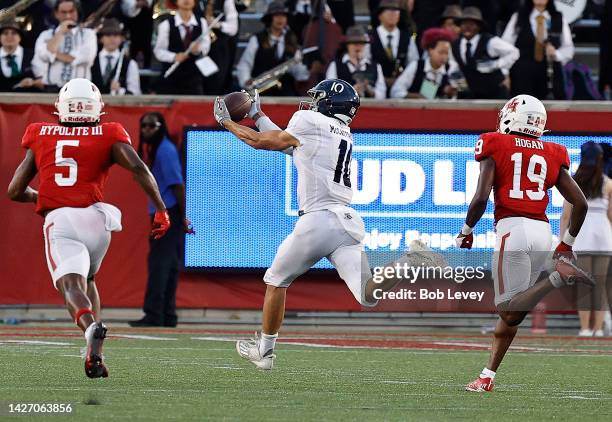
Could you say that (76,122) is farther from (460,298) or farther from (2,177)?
(2,177)

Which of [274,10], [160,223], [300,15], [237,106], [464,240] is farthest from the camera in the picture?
[300,15]

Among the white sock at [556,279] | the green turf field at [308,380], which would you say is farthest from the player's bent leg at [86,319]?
the white sock at [556,279]

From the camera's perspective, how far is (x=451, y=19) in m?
17.7

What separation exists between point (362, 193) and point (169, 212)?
78.1 inches

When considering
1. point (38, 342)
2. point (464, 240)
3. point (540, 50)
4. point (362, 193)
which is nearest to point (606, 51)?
point (540, 50)

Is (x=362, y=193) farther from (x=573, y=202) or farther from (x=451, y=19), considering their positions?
(x=573, y=202)

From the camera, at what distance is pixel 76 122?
31.2 feet

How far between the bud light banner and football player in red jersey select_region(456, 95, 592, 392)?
6.54 metres

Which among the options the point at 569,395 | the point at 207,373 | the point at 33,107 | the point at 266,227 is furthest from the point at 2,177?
the point at 569,395

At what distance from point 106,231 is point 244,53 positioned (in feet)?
28.0

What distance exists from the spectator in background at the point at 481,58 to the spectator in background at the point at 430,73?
156 mm

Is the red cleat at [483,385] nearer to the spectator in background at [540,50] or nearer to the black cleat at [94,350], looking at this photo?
the black cleat at [94,350]

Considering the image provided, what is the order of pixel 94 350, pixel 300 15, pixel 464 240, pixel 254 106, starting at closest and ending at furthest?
pixel 94 350
pixel 464 240
pixel 254 106
pixel 300 15

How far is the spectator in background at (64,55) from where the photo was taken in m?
16.9
